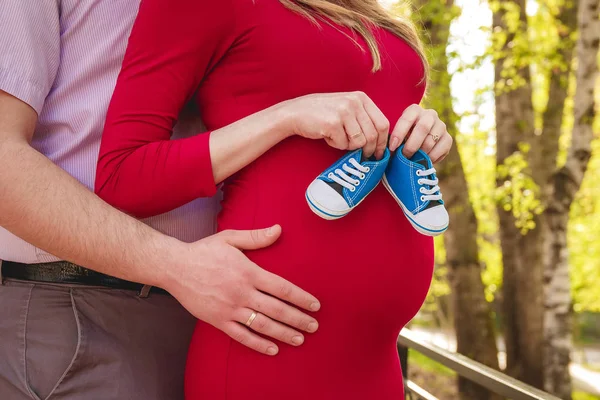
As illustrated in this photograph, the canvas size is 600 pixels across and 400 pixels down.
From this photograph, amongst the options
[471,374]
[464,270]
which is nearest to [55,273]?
[471,374]

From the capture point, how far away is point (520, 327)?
9.38 metres

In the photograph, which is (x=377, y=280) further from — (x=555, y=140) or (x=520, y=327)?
(x=555, y=140)

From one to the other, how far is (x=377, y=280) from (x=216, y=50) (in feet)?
2.25

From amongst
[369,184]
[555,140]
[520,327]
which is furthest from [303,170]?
[555,140]

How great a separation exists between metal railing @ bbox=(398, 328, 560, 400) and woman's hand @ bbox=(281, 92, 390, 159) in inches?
48.0

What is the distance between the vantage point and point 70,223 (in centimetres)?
142

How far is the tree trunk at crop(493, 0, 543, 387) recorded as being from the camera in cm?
918

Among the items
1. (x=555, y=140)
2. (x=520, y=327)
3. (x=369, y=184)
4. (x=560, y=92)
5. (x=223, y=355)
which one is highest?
(x=369, y=184)

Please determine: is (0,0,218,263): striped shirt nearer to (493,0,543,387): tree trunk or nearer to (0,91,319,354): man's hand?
(0,91,319,354): man's hand

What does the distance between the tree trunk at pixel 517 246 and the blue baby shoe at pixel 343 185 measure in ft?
26.3

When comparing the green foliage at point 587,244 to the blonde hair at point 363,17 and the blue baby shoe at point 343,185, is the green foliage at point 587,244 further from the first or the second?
the blue baby shoe at point 343,185

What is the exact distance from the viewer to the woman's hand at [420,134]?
1.59 m

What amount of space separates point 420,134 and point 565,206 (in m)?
6.44

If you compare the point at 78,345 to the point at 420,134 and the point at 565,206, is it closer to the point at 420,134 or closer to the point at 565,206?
the point at 420,134
